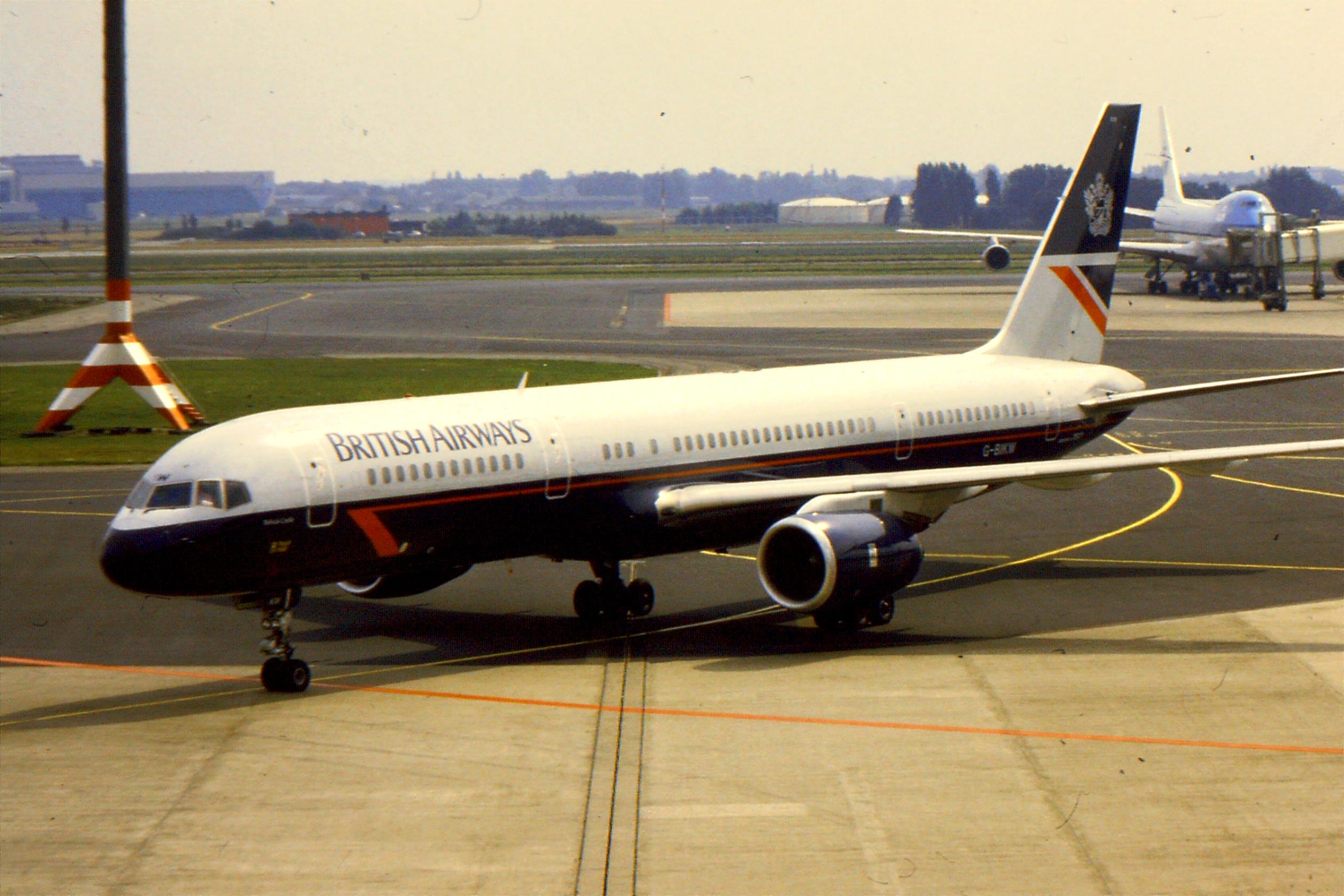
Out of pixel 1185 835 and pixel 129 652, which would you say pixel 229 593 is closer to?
pixel 129 652

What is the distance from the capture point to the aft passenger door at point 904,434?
103 feet

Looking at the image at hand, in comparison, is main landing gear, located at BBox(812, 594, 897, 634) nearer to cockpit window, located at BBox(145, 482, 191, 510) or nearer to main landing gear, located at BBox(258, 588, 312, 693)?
main landing gear, located at BBox(258, 588, 312, 693)

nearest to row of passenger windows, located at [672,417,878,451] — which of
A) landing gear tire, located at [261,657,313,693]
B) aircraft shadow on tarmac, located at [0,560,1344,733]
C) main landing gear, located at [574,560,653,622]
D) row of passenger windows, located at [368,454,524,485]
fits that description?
main landing gear, located at [574,560,653,622]

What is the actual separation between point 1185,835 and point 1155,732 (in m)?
3.91

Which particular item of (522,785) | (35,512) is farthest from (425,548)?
(35,512)

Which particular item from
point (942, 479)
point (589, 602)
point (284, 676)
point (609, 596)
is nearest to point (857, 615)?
point (942, 479)

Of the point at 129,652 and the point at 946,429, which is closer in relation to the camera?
the point at 129,652

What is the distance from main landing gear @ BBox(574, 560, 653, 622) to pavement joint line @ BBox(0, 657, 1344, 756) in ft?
17.4

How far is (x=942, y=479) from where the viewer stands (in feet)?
87.0

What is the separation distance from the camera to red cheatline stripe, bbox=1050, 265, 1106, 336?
36.1 metres

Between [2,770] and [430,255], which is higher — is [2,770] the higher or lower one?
the lower one

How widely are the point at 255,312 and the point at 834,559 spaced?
269 feet

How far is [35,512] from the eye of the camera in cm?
3722

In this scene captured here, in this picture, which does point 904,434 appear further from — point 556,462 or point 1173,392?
point 556,462
